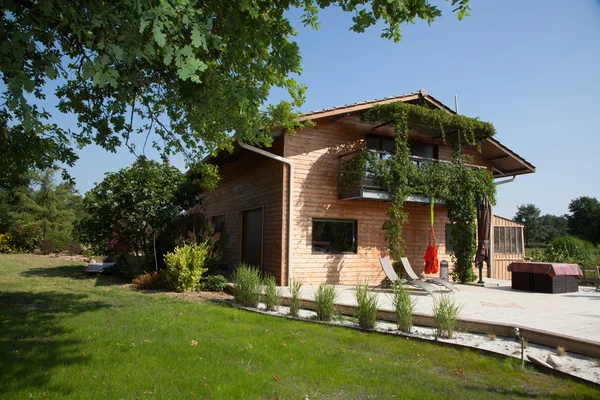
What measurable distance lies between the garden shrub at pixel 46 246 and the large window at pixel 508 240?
2369 centimetres

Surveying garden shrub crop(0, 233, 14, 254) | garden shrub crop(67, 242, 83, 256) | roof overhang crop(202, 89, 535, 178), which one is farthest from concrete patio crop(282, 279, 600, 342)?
garden shrub crop(0, 233, 14, 254)

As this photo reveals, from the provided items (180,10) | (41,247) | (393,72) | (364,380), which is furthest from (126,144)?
(41,247)

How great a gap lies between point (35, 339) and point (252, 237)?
347 inches

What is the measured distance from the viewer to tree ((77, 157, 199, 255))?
1255cm

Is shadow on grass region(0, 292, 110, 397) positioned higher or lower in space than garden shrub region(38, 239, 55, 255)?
lower

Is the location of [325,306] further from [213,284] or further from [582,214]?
[582,214]

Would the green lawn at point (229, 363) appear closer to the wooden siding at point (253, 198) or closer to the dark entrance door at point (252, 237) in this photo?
the wooden siding at point (253, 198)

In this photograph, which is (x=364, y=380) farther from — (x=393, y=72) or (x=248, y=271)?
(x=393, y=72)

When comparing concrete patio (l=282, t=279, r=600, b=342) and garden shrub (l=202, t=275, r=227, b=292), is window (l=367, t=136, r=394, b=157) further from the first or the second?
garden shrub (l=202, t=275, r=227, b=292)

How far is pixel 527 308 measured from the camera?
7.81 metres

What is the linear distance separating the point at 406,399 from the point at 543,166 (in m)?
14.4

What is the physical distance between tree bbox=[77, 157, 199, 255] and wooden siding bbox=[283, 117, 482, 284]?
445 cm

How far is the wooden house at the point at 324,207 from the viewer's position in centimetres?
1138

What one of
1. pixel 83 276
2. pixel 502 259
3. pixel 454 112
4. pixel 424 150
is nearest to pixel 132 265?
pixel 83 276
